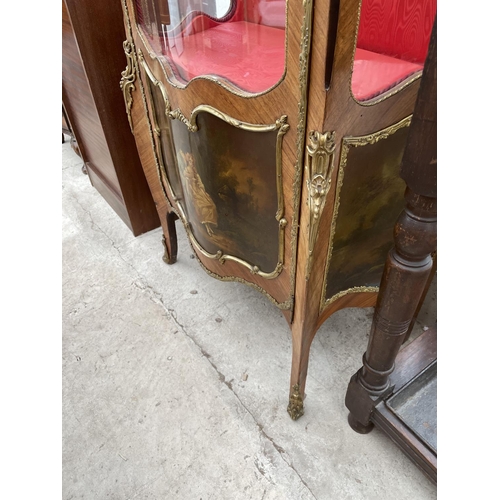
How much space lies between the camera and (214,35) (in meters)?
1.00

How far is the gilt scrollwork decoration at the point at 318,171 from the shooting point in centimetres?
63

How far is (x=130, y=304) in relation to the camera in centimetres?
151

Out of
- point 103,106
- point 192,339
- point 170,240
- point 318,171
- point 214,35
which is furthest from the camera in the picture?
point 170,240

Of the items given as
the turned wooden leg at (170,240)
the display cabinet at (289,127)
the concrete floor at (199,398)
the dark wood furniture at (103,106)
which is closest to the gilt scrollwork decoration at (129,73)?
the display cabinet at (289,127)

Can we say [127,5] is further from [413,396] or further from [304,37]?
[413,396]

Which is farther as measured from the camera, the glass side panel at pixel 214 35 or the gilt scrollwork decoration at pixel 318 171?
the glass side panel at pixel 214 35

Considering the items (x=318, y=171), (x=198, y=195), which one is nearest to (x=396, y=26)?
(x=318, y=171)

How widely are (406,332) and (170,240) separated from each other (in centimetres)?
99

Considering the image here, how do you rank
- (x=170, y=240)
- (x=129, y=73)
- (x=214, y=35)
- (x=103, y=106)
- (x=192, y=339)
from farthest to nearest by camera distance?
(x=170, y=240), (x=103, y=106), (x=192, y=339), (x=129, y=73), (x=214, y=35)

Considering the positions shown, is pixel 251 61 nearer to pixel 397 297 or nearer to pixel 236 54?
pixel 236 54

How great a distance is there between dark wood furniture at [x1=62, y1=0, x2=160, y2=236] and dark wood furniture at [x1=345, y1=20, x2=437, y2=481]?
1205 millimetres

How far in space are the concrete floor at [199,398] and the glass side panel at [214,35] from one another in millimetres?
856

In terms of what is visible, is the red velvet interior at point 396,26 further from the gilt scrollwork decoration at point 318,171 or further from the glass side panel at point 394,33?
the gilt scrollwork decoration at point 318,171
